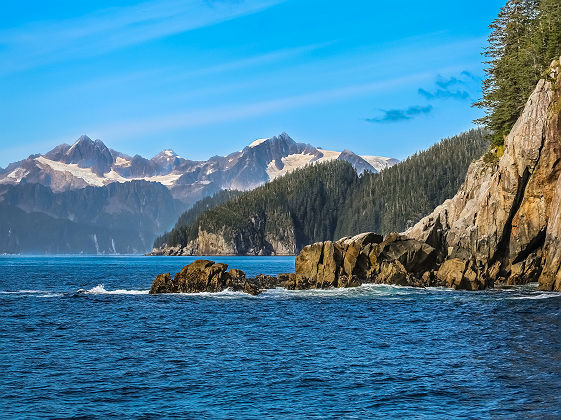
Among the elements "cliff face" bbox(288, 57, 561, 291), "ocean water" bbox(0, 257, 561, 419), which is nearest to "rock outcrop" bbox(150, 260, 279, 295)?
"cliff face" bbox(288, 57, 561, 291)

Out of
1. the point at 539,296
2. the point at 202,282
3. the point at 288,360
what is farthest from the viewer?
the point at 202,282

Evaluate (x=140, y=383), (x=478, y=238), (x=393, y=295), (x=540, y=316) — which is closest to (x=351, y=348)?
(x=140, y=383)

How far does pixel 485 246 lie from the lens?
91000 mm

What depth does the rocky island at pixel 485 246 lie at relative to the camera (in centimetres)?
8538

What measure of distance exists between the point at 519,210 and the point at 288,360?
58245mm

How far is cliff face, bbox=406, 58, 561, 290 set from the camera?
3359 inches

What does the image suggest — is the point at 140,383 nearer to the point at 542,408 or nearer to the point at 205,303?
the point at 542,408

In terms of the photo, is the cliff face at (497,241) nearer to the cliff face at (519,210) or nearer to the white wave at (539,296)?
the cliff face at (519,210)

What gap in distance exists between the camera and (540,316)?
2184 inches

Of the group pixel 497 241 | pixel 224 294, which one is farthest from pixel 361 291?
pixel 497 241

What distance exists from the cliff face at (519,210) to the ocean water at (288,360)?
17568 millimetres

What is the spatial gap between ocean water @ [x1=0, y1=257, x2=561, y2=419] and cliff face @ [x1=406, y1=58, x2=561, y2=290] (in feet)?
57.6

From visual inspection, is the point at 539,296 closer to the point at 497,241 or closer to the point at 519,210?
the point at 497,241

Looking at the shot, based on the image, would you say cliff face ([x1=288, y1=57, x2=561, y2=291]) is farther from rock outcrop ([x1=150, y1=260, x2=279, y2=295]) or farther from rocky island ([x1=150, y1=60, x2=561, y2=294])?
rock outcrop ([x1=150, y1=260, x2=279, y2=295])
